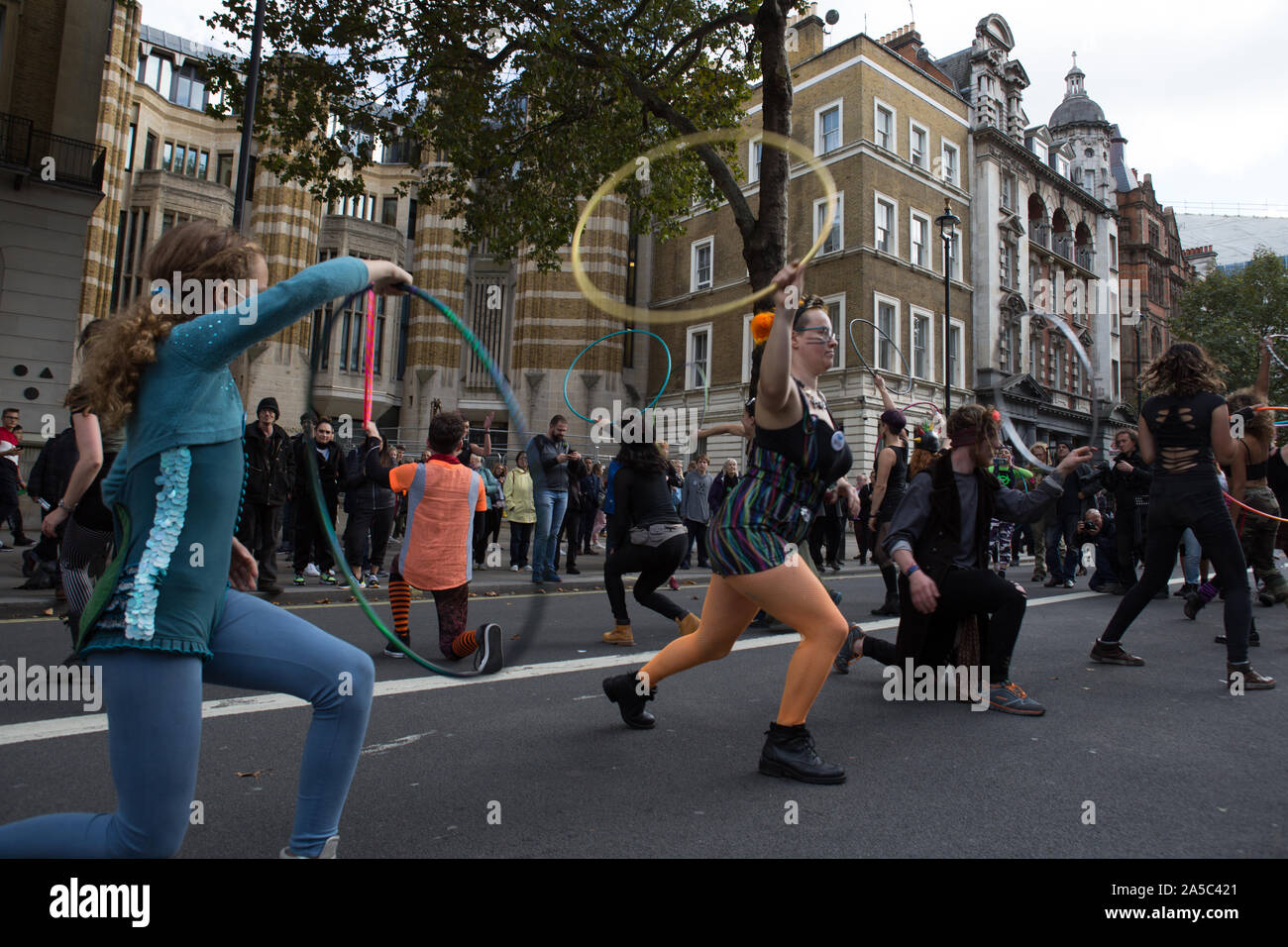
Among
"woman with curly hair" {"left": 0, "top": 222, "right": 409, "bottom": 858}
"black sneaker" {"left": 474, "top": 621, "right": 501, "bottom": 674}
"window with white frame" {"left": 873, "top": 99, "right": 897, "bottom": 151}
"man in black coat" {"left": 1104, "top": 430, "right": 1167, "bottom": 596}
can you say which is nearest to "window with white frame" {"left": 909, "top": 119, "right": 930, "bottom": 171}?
"window with white frame" {"left": 873, "top": 99, "right": 897, "bottom": 151}

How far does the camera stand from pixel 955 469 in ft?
16.2

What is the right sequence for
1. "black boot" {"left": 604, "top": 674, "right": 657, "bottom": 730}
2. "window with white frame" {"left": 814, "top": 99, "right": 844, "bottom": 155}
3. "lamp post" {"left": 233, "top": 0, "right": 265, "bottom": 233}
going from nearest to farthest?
"black boot" {"left": 604, "top": 674, "right": 657, "bottom": 730} < "lamp post" {"left": 233, "top": 0, "right": 265, "bottom": 233} < "window with white frame" {"left": 814, "top": 99, "right": 844, "bottom": 155}

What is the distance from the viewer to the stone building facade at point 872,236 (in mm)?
29734

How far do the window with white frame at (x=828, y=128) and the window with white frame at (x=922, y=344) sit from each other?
279 inches

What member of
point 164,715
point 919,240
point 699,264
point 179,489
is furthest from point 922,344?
point 164,715

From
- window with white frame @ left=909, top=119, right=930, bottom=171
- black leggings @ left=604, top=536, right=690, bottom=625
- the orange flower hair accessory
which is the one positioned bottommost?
black leggings @ left=604, top=536, right=690, bottom=625

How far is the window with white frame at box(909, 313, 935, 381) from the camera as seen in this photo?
31.6 meters

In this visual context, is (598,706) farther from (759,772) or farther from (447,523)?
(447,523)

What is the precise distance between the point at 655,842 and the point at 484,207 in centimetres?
1566

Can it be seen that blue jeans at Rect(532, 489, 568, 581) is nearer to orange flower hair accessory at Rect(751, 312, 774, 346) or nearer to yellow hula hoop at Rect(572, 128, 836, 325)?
yellow hula hoop at Rect(572, 128, 836, 325)

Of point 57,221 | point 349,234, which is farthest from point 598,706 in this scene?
point 349,234

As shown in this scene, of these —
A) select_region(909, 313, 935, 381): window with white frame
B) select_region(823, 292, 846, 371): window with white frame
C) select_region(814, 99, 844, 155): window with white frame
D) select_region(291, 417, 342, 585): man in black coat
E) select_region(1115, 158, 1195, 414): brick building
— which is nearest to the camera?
select_region(291, 417, 342, 585): man in black coat

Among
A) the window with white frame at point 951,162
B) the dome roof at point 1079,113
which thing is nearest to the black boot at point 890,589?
the window with white frame at point 951,162

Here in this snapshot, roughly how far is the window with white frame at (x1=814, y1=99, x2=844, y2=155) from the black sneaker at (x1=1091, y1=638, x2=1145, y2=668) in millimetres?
28133
